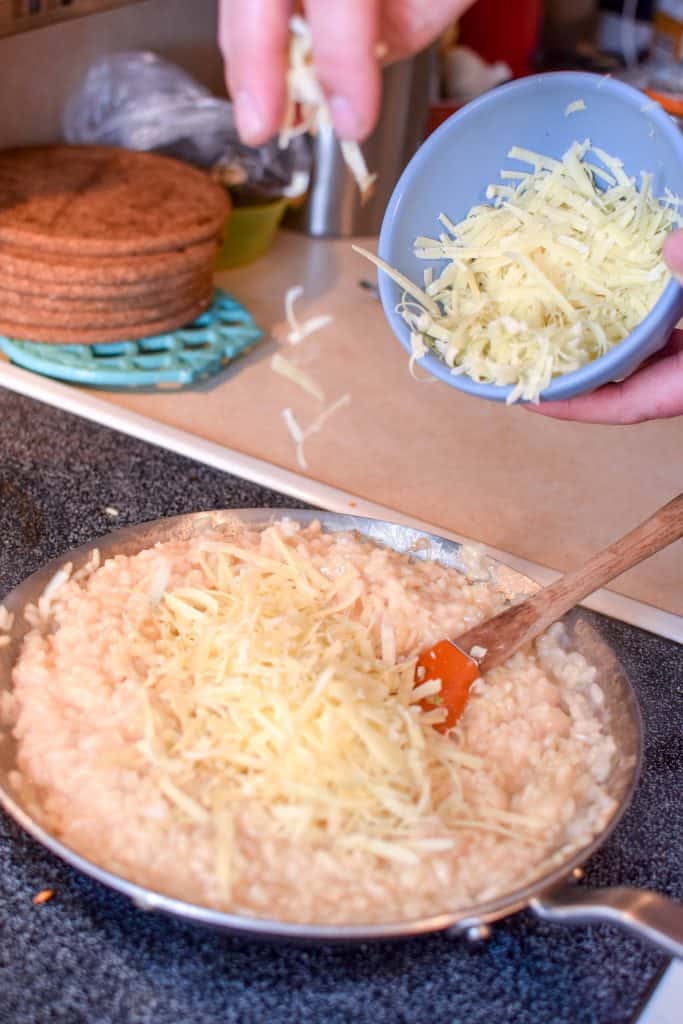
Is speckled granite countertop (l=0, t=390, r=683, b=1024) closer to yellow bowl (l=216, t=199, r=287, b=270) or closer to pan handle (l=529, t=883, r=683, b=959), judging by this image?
pan handle (l=529, t=883, r=683, b=959)

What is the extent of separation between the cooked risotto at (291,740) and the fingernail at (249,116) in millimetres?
360

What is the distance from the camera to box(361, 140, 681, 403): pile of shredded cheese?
0.92 meters

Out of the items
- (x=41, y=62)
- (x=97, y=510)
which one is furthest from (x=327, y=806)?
(x=41, y=62)

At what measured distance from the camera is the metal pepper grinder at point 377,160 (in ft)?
6.33

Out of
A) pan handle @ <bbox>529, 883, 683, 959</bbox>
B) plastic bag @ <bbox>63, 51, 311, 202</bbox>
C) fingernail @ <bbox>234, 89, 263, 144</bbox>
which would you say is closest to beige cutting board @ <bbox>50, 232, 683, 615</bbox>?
plastic bag @ <bbox>63, 51, 311, 202</bbox>

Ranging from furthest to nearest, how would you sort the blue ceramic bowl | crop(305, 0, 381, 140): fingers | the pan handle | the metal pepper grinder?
1. the metal pepper grinder
2. the blue ceramic bowl
3. the pan handle
4. crop(305, 0, 381, 140): fingers

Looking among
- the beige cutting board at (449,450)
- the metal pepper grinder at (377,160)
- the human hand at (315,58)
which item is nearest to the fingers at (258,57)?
the human hand at (315,58)

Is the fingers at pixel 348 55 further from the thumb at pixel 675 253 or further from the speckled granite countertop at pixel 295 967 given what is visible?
the speckled granite countertop at pixel 295 967

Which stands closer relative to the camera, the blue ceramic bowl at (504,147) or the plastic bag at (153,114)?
the blue ceramic bowl at (504,147)

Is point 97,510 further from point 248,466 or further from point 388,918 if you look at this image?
point 388,918

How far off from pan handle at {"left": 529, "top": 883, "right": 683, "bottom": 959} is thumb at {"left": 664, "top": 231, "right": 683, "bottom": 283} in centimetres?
43

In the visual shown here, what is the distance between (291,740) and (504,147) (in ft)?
1.86

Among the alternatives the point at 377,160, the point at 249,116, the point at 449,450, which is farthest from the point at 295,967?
the point at 377,160

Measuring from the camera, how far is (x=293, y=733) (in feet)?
2.49
